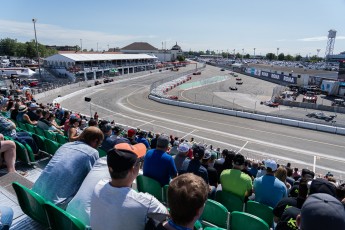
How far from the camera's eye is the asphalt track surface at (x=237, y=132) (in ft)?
69.2

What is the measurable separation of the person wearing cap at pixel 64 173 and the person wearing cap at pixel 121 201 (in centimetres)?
110

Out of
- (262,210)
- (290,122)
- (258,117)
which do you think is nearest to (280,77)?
(258,117)

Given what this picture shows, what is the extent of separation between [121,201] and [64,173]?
1482 mm

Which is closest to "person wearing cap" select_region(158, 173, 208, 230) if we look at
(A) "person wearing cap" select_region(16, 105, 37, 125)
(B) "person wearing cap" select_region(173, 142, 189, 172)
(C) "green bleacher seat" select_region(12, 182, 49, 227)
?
(C) "green bleacher seat" select_region(12, 182, 49, 227)

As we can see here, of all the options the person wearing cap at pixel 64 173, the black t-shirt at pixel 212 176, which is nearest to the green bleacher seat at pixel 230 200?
the black t-shirt at pixel 212 176

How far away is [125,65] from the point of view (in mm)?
93875

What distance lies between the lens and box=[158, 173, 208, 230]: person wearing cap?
6.91ft

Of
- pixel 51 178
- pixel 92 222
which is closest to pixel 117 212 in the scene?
pixel 92 222

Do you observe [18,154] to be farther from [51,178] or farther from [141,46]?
[141,46]

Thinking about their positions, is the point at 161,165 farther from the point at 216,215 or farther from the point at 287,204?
the point at 287,204

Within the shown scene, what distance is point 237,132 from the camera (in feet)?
88.7

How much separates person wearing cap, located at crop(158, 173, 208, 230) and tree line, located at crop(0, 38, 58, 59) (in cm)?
13109

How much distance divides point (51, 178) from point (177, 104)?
36.8 meters

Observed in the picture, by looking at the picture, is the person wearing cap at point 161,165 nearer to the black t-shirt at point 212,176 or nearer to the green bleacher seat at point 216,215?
the green bleacher seat at point 216,215
